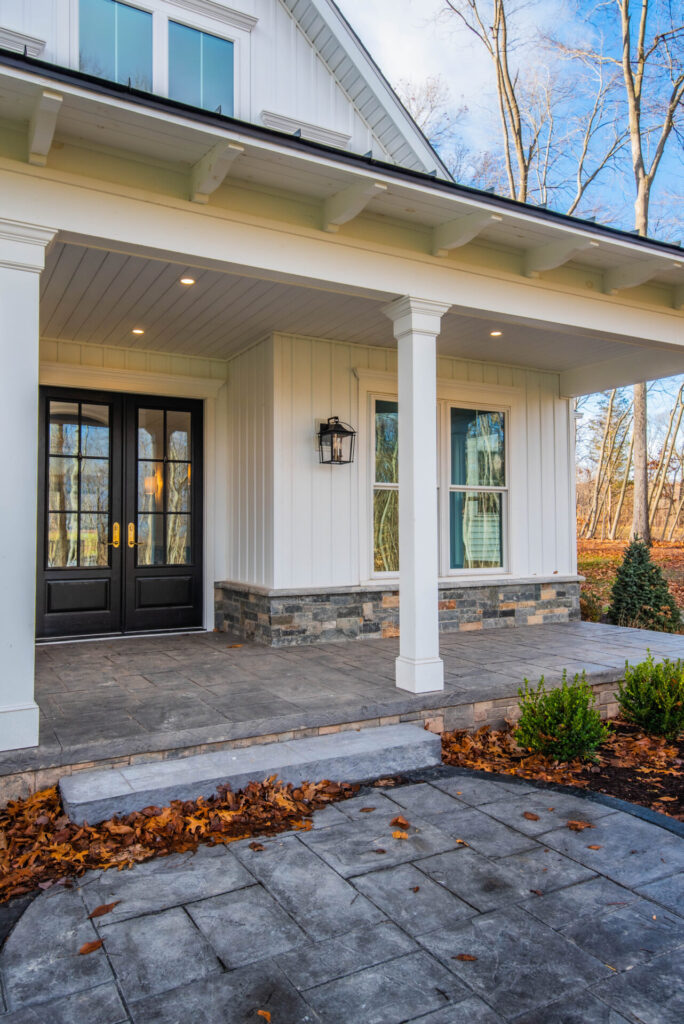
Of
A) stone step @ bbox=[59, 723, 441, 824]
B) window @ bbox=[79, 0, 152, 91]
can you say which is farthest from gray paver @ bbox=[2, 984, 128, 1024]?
window @ bbox=[79, 0, 152, 91]

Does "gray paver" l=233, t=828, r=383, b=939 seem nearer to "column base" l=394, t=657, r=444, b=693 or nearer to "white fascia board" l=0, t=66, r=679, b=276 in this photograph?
"column base" l=394, t=657, r=444, b=693

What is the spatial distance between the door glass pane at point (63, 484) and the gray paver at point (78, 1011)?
4669mm

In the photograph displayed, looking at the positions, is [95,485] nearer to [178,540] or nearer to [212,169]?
[178,540]

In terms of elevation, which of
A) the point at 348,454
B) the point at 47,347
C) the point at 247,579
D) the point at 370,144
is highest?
the point at 370,144

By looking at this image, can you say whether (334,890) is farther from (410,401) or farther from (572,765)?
(410,401)

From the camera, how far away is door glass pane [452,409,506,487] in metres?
6.94

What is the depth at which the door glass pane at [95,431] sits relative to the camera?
616cm

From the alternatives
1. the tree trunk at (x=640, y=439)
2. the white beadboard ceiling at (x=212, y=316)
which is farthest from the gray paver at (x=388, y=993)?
the tree trunk at (x=640, y=439)

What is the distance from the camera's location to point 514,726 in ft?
14.2

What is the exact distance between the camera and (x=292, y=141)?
3.41m

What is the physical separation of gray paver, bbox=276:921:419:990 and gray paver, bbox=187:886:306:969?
0.21 feet

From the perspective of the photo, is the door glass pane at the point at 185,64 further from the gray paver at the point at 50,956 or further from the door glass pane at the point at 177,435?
the gray paver at the point at 50,956

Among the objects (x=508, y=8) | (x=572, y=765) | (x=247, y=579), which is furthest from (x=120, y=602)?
(x=508, y=8)

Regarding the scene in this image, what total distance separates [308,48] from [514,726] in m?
5.80
